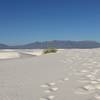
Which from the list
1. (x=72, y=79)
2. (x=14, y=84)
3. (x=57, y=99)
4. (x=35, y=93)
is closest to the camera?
(x=57, y=99)

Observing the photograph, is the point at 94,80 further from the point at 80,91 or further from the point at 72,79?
the point at 80,91

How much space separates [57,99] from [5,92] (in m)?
0.89

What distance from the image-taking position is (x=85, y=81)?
165 inches

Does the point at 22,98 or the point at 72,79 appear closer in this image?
the point at 22,98

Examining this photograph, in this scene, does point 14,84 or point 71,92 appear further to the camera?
point 14,84

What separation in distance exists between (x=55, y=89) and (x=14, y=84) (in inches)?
34.5


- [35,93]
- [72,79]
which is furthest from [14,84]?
[72,79]

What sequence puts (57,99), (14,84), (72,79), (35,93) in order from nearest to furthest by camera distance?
(57,99) < (35,93) < (14,84) < (72,79)

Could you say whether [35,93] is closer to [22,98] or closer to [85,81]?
[22,98]

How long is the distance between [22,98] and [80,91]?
93 centimetres

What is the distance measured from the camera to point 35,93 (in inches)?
139

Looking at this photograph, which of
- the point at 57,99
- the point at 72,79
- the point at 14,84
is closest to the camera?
the point at 57,99

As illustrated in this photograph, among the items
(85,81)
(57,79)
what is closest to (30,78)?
(57,79)

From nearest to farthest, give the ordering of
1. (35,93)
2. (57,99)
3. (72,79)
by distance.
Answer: (57,99) → (35,93) → (72,79)
